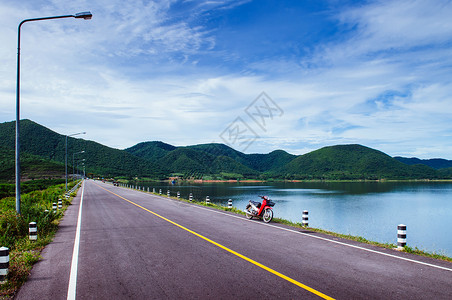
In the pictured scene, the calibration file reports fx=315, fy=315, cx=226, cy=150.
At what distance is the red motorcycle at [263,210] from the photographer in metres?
15.8

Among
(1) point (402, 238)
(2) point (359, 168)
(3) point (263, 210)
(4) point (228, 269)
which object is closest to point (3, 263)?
(4) point (228, 269)

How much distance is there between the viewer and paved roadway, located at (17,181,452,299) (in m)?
5.80

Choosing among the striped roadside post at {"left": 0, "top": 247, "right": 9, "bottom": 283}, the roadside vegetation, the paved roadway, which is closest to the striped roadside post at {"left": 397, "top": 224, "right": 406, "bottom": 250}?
the paved roadway

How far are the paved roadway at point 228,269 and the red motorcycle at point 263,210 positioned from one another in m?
3.91

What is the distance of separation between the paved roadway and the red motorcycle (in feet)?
12.8

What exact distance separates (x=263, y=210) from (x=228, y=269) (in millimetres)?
9349

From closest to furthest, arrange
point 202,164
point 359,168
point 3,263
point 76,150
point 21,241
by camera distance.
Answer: point 3,263 → point 21,241 → point 76,150 → point 359,168 → point 202,164

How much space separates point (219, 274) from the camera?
6793mm

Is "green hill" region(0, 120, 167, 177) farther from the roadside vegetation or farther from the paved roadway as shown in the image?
the paved roadway

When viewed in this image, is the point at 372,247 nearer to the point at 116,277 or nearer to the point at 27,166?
the point at 116,277

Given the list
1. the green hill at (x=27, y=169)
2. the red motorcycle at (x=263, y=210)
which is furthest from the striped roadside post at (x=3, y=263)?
the green hill at (x=27, y=169)

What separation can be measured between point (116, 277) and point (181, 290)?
1.79 m

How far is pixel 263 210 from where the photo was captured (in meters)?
16.3

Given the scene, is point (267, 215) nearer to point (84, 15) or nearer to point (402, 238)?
point (402, 238)
